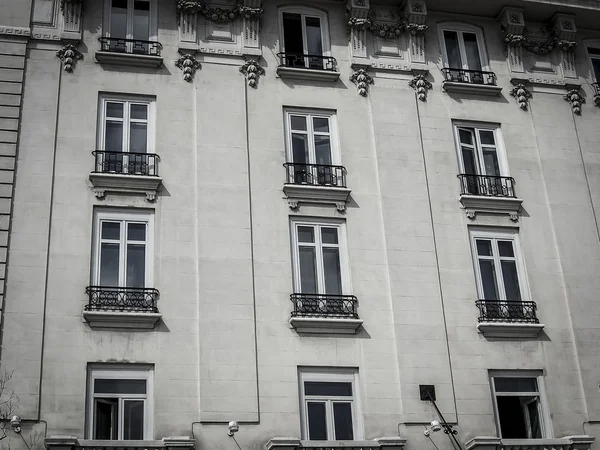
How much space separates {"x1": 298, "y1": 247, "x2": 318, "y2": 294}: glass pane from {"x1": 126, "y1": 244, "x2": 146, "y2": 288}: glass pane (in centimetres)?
468

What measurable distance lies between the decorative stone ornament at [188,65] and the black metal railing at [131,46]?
794mm

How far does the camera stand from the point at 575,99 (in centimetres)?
3238

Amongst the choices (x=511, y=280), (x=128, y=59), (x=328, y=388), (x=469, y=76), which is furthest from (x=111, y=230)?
(x=469, y=76)

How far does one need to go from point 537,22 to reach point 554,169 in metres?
6.13

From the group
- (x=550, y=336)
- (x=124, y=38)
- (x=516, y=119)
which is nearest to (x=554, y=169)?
(x=516, y=119)

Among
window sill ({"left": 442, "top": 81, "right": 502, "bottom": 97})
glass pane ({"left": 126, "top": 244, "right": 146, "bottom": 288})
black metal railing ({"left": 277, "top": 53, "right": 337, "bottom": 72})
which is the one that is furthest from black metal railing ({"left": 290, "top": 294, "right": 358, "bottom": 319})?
window sill ({"left": 442, "top": 81, "right": 502, "bottom": 97})

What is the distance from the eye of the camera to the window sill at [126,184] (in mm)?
27250

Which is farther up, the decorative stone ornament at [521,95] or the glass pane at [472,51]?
the glass pane at [472,51]

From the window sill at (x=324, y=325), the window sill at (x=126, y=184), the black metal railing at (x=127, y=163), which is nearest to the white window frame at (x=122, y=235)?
the window sill at (x=126, y=184)

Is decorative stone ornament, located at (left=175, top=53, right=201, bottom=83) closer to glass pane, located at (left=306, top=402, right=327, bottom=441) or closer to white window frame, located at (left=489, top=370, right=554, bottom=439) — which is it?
glass pane, located at (left=306, top=402, right=327, bottom=441)

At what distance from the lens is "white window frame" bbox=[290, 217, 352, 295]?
2744 centimetres

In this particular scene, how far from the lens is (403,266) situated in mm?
28016

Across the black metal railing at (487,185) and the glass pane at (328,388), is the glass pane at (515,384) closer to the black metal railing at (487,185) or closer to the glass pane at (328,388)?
the glass pane at (328,388)

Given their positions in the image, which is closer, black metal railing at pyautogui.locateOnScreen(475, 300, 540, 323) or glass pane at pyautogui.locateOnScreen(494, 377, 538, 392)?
glass pane at pyautogui.locateOnScreen(494, 377, 538, 392)
